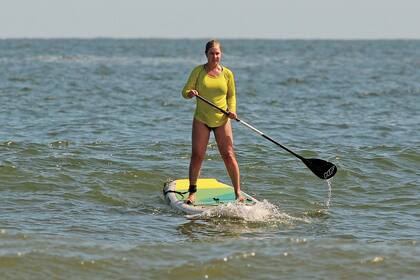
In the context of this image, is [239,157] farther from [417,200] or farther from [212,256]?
[212,256]

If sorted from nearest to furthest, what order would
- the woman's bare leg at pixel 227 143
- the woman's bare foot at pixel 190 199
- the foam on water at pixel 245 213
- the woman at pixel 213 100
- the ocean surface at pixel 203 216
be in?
the ocean surface at pixel 203 216, the woman at pixel 213 100, the foam on water at pixel 245 213, the woman's bare leg at pixel 227 143, the woman's bare foot at pixel 190 199

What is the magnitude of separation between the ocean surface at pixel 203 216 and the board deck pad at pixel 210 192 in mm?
335

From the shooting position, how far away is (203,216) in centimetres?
1007


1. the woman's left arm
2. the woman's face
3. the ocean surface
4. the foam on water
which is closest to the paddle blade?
the ocean surface

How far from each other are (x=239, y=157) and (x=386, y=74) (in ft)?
88.9

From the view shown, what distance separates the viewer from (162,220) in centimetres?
1007

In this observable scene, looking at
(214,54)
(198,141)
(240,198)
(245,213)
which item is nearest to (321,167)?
(240,198)

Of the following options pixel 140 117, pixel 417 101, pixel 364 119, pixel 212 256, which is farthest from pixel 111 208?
pixel 417 101

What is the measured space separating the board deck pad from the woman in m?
0.26

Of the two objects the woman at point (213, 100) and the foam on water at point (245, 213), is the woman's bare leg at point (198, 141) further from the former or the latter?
the foam on water at point (245, 213)

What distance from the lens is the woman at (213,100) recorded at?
9.88 m

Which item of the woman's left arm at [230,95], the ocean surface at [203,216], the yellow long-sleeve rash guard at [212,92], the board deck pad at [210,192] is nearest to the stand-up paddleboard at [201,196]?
the board deck pad at [210,192]

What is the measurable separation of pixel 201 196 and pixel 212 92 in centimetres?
150

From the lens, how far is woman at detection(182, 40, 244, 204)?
9875 mm
